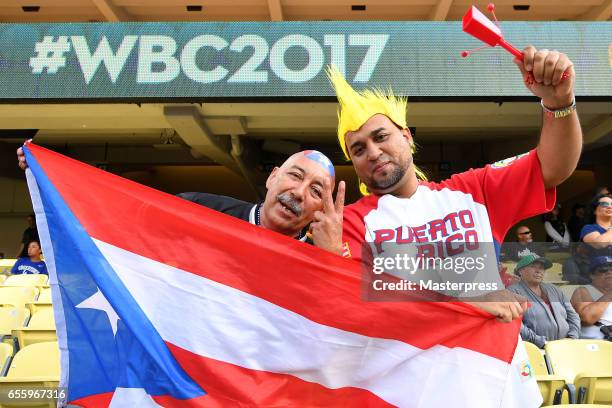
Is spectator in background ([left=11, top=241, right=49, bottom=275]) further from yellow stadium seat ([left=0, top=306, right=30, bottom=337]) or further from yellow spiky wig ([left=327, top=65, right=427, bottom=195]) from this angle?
yellow spiky wig ([left=327, top=65, right=427, bottom=195])

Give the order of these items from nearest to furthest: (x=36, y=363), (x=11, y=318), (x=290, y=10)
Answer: (x=36, y=363) → (x=11, y=318) → (x=290, y=10)

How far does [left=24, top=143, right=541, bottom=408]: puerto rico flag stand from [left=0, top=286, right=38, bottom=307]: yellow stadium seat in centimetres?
352

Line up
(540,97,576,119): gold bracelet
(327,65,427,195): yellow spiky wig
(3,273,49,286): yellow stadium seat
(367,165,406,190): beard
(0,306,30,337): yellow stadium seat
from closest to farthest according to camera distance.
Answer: (540,97,576,119): gold bracelet → (367,165,406,190): beard → (327,65,427,195): yellow spiky wig → (0,306,30,337): yellow stadium seat → (3,273,49,286): yellow stadium seat

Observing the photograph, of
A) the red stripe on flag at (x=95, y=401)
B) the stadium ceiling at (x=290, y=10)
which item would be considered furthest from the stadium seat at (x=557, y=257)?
the stadium ceiling at (x=290, y=10)

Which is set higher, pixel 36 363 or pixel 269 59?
pixel 269 59

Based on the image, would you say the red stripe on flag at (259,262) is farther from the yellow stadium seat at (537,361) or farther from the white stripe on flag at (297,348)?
the yellow stadium seat at (537,361)

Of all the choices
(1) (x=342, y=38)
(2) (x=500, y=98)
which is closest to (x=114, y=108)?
(1) (x=342, y=38)

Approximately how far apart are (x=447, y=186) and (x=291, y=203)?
0.64m

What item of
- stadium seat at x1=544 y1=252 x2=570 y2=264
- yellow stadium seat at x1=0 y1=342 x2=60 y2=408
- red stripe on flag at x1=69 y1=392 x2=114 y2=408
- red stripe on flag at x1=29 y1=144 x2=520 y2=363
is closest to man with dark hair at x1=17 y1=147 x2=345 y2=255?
red stripe on flag at x1=29 y1=144 x2=520 y2=363

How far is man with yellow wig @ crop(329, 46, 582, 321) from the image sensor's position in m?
1.69

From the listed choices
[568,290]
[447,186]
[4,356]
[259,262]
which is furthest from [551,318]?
[4,356]

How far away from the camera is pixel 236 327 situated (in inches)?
71.4

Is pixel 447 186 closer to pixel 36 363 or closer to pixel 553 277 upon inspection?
pixel 553 277

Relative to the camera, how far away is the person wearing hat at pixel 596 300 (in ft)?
10.1
